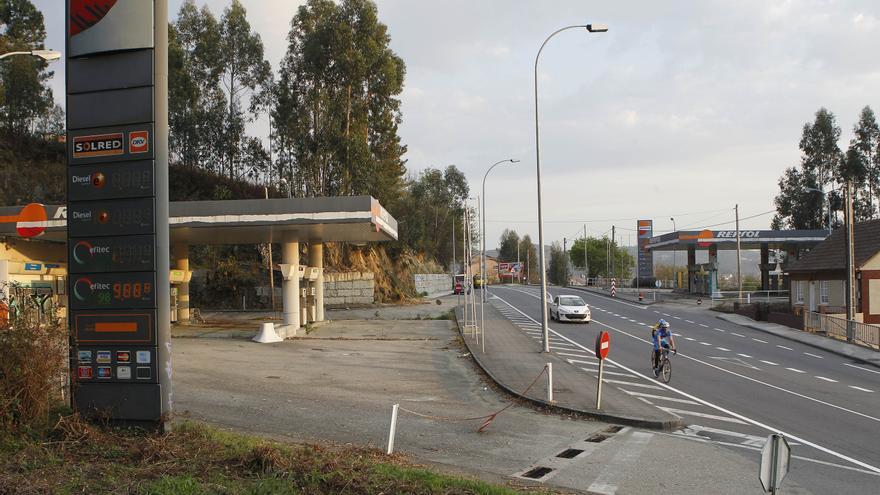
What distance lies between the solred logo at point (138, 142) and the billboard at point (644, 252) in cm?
7605

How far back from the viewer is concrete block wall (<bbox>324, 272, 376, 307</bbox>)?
49625 mm

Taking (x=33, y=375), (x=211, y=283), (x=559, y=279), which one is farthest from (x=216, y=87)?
(x=559, y=279)

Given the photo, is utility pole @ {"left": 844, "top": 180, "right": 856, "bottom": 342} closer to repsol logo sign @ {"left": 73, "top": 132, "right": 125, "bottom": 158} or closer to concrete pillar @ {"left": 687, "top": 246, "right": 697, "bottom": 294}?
repsol logo sign @ {"left": 73, "top": 132, "right": 125, "bottom": 158}

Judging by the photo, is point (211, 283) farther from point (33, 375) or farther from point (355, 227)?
point (33, 375)

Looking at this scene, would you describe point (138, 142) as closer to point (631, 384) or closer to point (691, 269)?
point (631, 384)

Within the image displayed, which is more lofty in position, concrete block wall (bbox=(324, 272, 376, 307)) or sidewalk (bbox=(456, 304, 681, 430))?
concrete block wall (bbox=(324, 272, 376, 307))

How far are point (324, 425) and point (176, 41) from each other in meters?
44.8

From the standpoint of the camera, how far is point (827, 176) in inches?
2793

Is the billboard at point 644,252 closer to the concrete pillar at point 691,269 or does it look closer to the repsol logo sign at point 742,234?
the concrete pillar at point 691,269

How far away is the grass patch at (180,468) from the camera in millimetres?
6055

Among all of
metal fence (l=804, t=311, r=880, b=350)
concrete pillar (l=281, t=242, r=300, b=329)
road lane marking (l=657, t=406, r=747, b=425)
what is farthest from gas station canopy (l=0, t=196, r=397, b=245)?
metal fence (l=804, t=311, r=880, b=350)

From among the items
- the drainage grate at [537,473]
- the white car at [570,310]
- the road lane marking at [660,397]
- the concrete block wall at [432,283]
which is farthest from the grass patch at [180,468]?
the concrete block wall at [432,283]

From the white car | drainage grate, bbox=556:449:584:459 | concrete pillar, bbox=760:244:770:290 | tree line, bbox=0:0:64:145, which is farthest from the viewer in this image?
concrete pillar, bbox=760:244:770:290

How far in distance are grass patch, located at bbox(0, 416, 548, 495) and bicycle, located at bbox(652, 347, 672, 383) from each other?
39.6 feet
